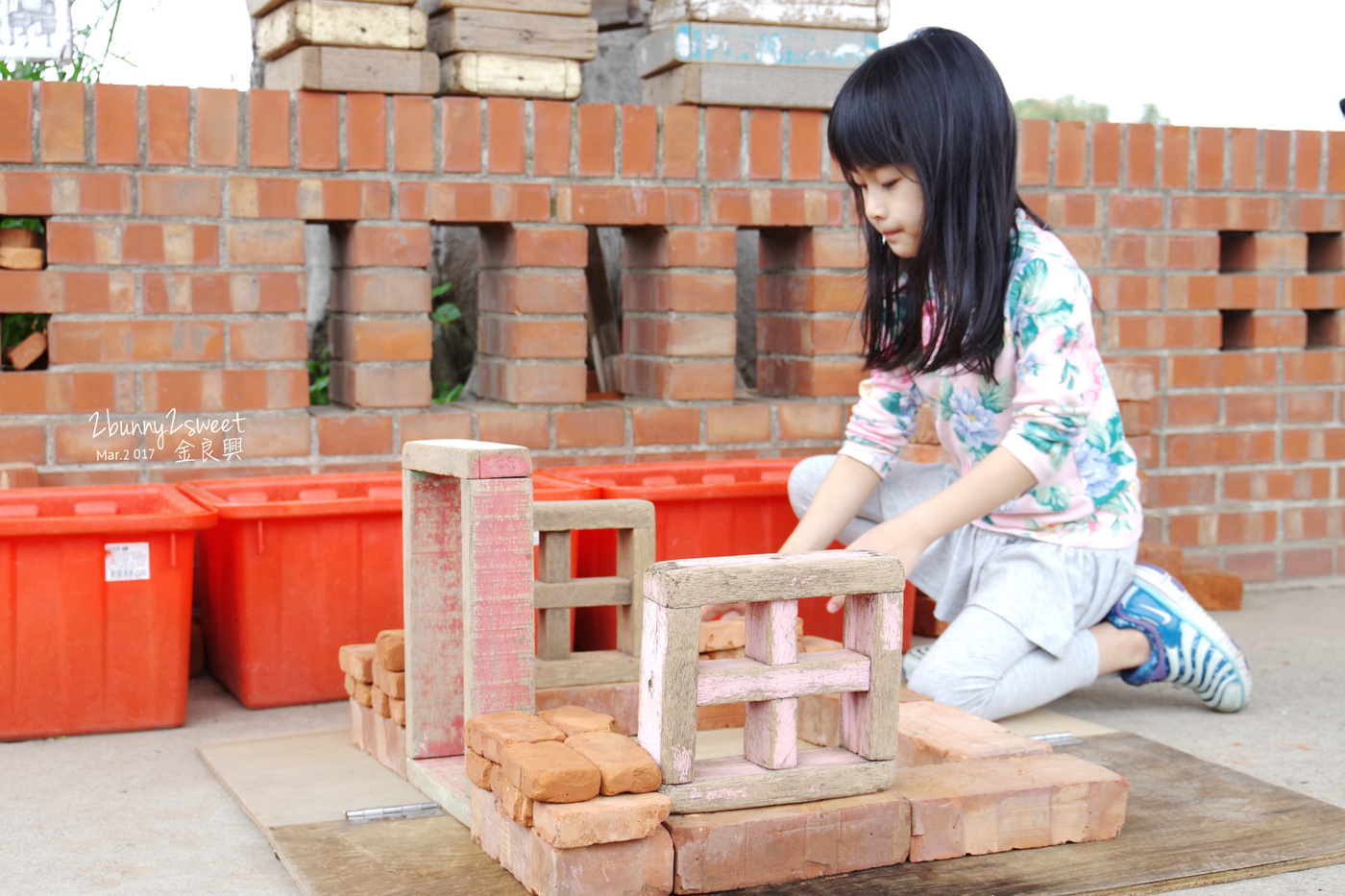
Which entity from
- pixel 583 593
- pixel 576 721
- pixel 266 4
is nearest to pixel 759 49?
pixel 266 4

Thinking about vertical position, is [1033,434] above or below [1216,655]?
above

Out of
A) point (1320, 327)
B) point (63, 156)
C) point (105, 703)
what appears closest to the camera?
point (105, 703)

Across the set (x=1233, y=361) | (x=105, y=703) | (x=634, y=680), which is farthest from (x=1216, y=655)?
(x=105, y=703)

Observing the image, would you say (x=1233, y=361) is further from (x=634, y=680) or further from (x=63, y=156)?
(x=63, y=156)

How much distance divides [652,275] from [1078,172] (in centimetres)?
131

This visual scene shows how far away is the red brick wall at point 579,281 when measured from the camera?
3.29m

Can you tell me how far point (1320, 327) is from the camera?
14.7 ft

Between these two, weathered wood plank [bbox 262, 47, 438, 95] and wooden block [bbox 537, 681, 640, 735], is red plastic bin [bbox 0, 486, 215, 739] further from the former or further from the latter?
weathered wood plank [bbox 262, 47, 438, 95]

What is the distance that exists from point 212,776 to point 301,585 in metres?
0.51

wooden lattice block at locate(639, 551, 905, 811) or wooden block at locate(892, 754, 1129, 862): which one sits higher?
wooden lattice block at locate(639, 551, 905, 811)

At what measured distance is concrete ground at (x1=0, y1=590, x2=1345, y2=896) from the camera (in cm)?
202

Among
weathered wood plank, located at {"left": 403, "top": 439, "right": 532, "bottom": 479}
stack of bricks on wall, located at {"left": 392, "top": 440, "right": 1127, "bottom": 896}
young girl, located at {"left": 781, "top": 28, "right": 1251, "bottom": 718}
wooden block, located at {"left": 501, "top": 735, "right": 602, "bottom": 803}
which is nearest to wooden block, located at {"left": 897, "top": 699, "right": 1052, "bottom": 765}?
stack of bricks on wall, located at {"left": 392, "top": 440, "right": 1127, "bottom": 896}

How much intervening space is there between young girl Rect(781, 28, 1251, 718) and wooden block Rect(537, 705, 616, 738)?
645 millimetres

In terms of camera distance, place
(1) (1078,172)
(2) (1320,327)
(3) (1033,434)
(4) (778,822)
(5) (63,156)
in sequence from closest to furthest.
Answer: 1. (4) (778,822)
2. (3) (1033,434)
3. (5) (63,156)
4. (1) (1078,172)
5. (2) (1320,327)
